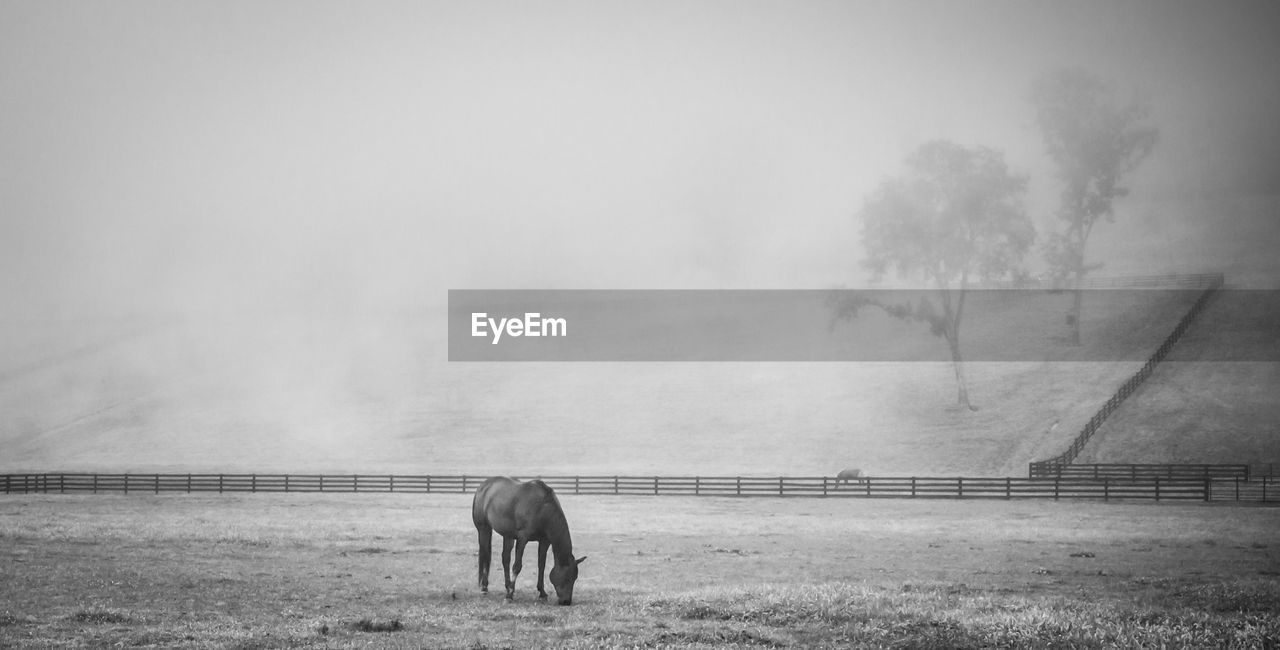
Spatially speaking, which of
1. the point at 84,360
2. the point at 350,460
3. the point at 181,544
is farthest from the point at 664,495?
the point at 84,360

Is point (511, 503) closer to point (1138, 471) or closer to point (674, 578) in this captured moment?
point (674, 578)

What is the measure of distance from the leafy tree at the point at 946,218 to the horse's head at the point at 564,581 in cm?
5002

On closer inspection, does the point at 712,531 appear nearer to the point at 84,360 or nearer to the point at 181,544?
the point at 181,544

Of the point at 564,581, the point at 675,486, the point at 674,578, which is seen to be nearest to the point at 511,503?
the point at 564,581

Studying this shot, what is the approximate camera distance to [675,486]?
4969cm

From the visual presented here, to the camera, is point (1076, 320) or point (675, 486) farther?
point (1076, 320)

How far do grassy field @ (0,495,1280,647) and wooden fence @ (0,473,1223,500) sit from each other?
11.3 feet

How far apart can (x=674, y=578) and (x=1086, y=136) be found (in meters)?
55.8

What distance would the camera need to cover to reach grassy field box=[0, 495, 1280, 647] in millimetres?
14867

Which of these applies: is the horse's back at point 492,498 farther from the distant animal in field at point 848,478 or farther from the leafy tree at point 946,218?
the leafy tree at point 946,218

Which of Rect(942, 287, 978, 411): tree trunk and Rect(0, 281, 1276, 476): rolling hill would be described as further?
Rect(942, 287, 978, 411): tree trunk

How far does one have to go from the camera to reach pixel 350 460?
70.3m

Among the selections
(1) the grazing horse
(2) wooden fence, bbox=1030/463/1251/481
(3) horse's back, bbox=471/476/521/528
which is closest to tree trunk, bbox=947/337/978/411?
(2) wooden fence, bbox=1030/463/1251/481

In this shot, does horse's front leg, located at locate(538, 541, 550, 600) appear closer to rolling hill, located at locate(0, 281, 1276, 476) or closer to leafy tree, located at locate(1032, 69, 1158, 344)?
rolling hill, located at locate(0, 281, 1276, 476)
